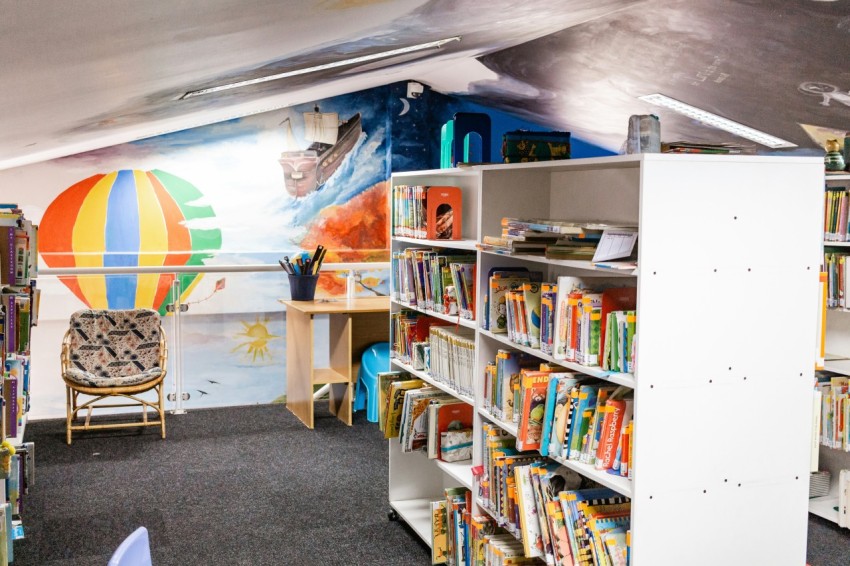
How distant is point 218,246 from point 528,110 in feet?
10.6

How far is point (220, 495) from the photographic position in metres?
5.51

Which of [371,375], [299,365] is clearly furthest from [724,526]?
[299,365]

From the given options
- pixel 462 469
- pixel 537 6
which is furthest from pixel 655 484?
pixel 537 6

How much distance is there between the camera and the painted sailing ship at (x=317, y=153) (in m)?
8.95

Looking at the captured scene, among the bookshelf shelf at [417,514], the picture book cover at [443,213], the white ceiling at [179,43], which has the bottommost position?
the bookshelf shelf at [417,514]

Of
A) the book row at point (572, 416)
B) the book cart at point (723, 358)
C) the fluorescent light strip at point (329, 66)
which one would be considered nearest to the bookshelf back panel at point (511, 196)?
the book row at point (572, 416)

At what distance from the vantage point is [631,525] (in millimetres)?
2824

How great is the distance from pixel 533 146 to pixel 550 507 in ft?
4.87

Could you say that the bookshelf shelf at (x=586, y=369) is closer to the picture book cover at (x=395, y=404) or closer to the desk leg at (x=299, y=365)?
→ the picture book cover at (x=395, y=404)

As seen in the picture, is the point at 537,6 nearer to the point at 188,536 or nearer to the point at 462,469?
the point at 462,469

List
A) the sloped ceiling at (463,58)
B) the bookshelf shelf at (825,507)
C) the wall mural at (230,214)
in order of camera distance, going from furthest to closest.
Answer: the wall mural at (230,214), the bookshelf shelf at (825,507), the sloped ceiling at (463,58)

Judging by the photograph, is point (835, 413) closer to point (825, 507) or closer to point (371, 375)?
point (825, 507)

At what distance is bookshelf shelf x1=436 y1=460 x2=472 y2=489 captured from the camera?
4.18 m

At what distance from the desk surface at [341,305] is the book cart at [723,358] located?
4.30m
